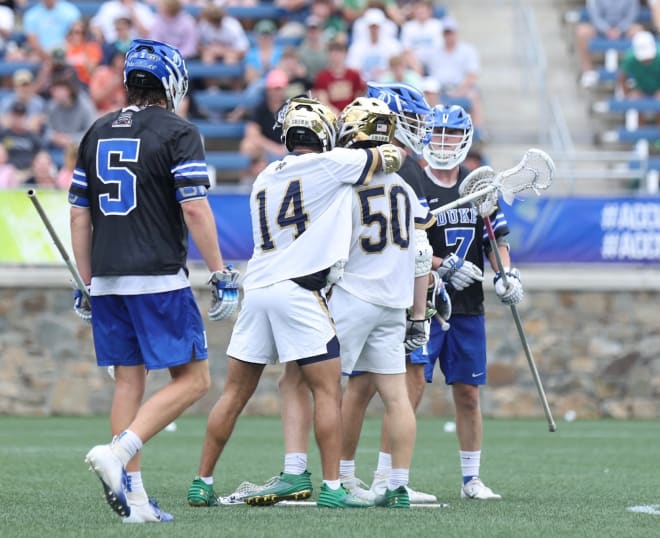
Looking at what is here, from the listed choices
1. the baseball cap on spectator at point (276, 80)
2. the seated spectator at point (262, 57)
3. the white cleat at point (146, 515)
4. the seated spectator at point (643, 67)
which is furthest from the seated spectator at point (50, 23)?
the white cleat at point (146, 515)

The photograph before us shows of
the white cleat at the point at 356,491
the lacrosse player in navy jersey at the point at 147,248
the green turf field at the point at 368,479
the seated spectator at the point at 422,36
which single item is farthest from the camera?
the seated spectator at the point at 422,36

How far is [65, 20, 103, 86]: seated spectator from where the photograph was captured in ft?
57.5

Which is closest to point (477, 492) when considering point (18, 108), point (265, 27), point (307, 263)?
point (307, 263)

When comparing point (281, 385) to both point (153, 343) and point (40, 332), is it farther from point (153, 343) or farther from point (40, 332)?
point (40, 332)

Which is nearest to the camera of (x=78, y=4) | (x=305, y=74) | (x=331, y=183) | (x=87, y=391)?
(x=331, y=183)

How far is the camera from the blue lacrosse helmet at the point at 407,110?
7625mm

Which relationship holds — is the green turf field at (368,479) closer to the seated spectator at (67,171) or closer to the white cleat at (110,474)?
the white cleat at (110,474)

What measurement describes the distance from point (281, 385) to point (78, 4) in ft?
42.8

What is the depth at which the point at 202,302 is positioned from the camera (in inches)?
565

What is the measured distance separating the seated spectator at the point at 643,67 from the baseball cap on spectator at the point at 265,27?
14.0ft

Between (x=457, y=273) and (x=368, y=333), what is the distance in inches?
41.5

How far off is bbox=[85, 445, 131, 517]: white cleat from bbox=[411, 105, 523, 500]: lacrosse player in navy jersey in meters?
2.40

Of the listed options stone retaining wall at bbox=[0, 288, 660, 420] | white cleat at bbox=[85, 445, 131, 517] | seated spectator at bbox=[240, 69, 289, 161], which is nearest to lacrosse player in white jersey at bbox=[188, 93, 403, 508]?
white cleat at bbox=[85, 445, 131, 517]

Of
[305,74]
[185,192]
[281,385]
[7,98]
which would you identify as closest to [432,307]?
[281,385]
